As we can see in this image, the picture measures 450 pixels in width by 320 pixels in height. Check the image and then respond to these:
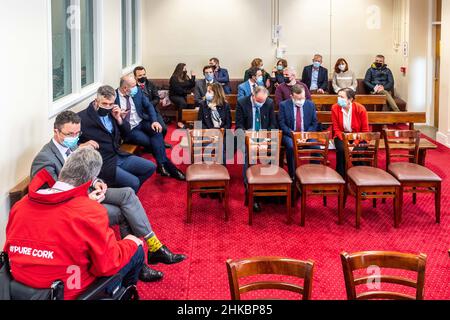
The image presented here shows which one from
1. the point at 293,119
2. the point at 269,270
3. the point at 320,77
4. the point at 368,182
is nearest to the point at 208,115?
the point at 293,119

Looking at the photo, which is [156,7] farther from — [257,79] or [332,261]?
[332,261]

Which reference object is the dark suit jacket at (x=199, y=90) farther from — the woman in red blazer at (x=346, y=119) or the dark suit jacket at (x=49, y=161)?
the dark suit jacket at (x=49, y=161)

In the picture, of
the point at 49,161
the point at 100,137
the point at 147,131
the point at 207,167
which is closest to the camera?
the point at 49,161

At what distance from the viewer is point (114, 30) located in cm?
841

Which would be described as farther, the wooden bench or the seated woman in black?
the seated woman in black

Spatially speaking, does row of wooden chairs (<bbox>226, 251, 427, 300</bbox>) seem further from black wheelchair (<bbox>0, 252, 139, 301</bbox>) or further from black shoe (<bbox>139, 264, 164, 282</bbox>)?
black shoe (<bbox>139, 264, 164, 282</bbox>)

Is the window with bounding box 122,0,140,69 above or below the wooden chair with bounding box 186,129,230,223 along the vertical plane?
above

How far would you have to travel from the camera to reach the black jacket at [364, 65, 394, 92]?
11.4 metres

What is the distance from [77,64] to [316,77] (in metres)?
5.98

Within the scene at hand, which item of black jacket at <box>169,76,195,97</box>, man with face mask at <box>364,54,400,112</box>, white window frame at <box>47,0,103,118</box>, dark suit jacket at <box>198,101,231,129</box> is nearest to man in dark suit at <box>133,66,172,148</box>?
white window frame at <box>47,0,103,118</box>

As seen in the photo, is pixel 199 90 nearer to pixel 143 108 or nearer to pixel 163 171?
pixel 143 108

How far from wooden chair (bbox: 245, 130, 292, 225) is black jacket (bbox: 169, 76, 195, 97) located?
15.3 ft

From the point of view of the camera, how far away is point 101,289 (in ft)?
9.98

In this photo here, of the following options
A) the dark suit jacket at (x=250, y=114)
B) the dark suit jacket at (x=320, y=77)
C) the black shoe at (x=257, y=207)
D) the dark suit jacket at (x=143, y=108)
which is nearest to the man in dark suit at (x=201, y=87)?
the dark suit jacket at (x=143, y=108)
